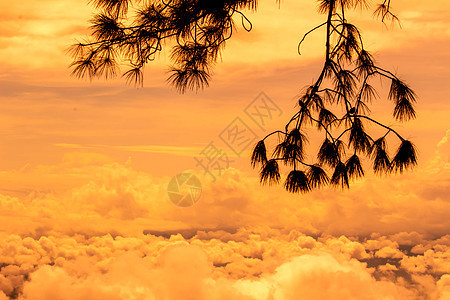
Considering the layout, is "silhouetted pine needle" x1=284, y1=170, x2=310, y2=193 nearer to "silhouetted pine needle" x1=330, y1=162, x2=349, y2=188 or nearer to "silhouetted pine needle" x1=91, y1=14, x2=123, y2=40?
"silhouetted pine needle" x1=330, y1=162, x2=349, y2=188

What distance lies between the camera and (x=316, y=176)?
5500mm

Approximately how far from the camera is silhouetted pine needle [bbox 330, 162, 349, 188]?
5.48 m

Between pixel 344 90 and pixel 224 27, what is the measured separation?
53.3 inches

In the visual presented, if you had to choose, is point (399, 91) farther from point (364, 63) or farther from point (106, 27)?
point (106, 27)

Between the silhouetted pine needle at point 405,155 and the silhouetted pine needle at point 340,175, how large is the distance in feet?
1.58

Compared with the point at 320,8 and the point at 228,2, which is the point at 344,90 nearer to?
the point at 320,8

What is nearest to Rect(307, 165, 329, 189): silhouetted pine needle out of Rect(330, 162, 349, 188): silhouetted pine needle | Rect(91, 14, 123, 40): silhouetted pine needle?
Rect(330, 162, 349, 188): silhouetted pine needle

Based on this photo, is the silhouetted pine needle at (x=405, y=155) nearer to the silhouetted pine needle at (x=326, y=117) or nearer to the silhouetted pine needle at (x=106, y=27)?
the silhouetted pine needle at (x=326, y=117)

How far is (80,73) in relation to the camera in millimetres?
5746

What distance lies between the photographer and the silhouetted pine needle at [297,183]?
541 cm

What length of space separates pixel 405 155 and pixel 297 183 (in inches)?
40.7

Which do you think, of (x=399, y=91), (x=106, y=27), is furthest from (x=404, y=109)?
(x=106, y=27)

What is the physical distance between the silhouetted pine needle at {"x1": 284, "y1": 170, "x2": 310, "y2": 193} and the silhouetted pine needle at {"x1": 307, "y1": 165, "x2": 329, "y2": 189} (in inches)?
3.1

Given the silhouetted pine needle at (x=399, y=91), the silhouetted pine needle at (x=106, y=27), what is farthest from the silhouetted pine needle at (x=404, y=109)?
the silhouetted pine needle at (x=106, y=27)
